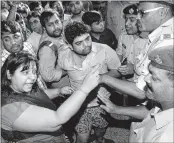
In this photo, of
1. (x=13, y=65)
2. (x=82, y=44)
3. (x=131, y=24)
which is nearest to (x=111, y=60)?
(x=82, y=44)

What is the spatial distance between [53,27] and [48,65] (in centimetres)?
91

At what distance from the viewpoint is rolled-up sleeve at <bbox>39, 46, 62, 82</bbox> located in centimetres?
337

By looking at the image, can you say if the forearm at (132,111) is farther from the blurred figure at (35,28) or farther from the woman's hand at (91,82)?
the blurred figure at (35,28)

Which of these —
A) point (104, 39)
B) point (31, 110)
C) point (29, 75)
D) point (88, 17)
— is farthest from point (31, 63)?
point (104, 39)

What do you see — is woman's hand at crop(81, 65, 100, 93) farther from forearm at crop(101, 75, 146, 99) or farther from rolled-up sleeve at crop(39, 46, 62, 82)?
rolled-up sleeve at crop(39, 46, 62, 82)

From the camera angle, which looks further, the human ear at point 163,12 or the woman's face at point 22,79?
the human ear at point 163,12

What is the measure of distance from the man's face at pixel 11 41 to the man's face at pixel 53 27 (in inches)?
27.7

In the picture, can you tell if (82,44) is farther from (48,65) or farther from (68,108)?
(68,108)

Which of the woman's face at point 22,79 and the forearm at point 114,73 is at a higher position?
the woman's face at point 22,79

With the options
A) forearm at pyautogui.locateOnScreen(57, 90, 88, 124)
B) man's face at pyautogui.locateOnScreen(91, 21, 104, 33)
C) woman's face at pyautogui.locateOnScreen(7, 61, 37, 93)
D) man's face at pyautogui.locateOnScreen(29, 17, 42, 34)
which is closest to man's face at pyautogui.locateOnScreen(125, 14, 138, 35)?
man's face at pyautogui.locateOnScreen(91, 21, 104, 33)

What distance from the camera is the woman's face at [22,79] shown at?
2123 mm

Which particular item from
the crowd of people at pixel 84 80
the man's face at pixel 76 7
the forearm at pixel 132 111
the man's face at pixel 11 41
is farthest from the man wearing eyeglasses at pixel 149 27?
the man's face at pixel 76 7

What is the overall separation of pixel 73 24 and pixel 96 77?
1347 millimetres

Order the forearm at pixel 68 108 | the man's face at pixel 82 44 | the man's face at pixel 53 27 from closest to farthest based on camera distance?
the forearm at pixel 68 108
the man's face at pixel 82 44
the man's face at pixel 53 27
